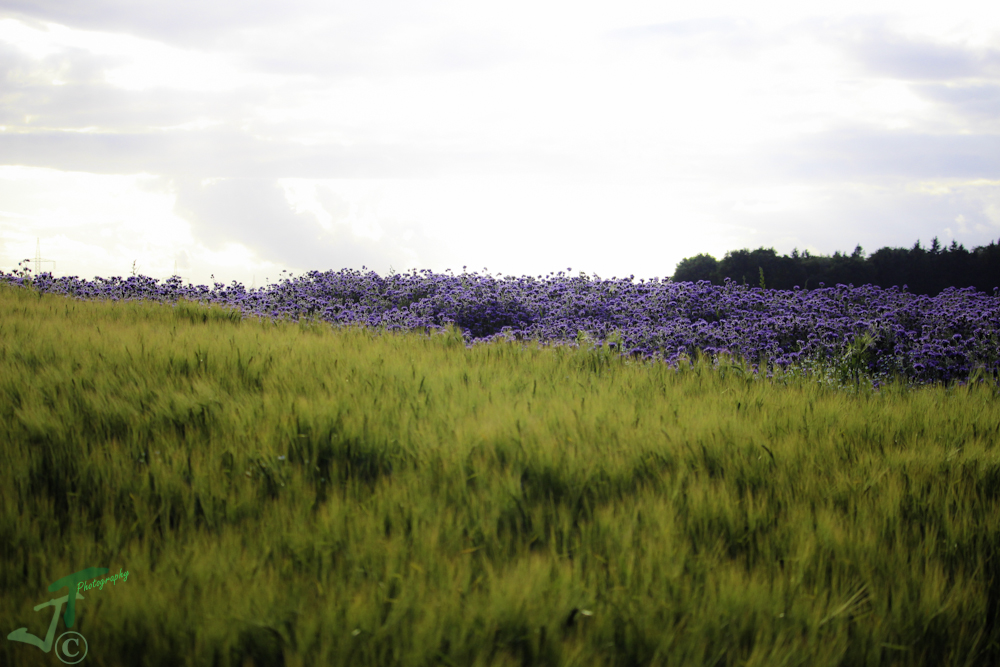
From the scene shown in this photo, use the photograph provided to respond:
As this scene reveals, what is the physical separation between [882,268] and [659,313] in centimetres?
1598

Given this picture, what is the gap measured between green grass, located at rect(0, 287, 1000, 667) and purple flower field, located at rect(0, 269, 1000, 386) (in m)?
2.73

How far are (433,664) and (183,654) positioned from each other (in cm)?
85

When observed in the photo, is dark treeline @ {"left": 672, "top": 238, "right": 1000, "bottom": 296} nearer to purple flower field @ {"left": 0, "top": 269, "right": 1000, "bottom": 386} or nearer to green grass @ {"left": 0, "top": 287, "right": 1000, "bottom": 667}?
purple flower field @ {"left": 0, "top": 269, "right": 1000, "bottom": 386}

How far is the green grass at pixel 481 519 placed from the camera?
7.22 ft

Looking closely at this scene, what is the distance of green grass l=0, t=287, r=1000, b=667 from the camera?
2.20 metres

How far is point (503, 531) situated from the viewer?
9.49ft

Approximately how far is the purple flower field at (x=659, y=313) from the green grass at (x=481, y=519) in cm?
273

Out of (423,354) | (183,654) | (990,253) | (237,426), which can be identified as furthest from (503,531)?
(990,253)

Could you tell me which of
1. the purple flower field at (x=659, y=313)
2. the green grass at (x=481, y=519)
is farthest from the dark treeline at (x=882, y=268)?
the green grass at (x=481, y=519)

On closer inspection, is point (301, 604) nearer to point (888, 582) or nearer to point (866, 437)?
point (888, 582)

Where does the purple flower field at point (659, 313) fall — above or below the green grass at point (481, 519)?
above

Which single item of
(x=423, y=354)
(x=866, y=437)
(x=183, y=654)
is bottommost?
(x=183, y=654)

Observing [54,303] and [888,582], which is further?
[54,303]

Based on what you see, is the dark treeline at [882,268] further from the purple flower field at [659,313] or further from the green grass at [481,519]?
the green grass at [481,519]
